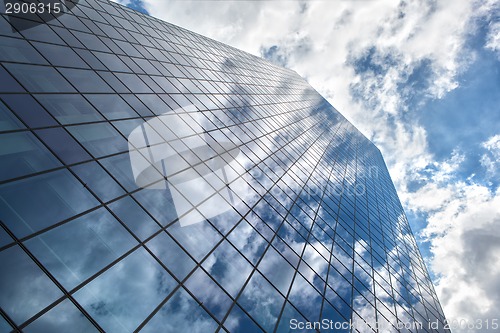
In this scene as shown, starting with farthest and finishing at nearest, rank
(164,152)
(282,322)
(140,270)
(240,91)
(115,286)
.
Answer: (240,91)
(164,152)
(282,322)
(140,270)
(115,286)

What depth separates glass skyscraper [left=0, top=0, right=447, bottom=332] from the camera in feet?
28.2

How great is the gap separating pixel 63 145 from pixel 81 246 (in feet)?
13.7

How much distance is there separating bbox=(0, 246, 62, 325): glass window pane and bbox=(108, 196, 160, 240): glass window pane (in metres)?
3.57

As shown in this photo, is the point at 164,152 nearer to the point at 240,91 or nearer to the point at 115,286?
the point at 115,286

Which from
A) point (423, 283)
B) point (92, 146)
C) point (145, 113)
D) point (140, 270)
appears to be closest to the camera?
point (140, 270)

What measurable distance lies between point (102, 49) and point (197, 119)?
7539 mm

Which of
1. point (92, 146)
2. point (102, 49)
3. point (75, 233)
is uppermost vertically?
point (102, 49)

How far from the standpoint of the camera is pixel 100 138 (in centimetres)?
1366

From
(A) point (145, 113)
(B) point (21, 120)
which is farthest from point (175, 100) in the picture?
(B) point (21, 120)

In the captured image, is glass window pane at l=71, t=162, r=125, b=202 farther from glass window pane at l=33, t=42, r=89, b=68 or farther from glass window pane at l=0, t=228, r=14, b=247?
glass window pane at l=33, t=42, r=89, b=68

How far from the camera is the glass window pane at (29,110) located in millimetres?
10766

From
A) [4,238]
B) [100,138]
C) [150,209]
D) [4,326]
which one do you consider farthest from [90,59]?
[4,326]

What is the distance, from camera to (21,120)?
1062cm

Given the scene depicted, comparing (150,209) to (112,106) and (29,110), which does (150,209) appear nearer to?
(29,110)
